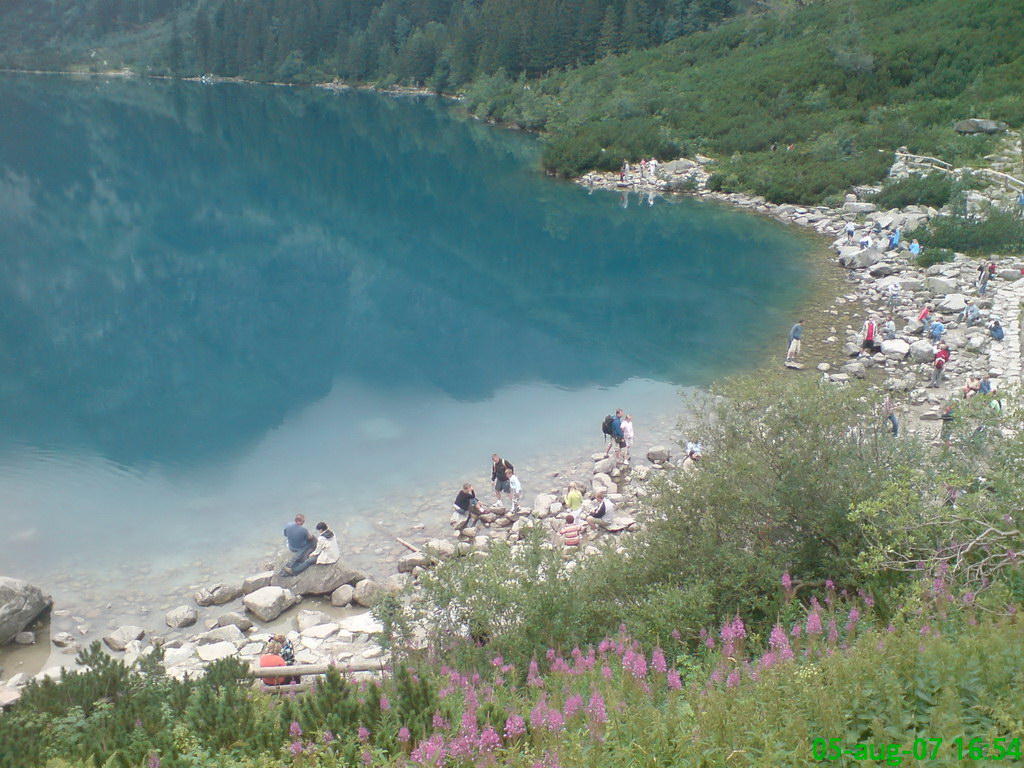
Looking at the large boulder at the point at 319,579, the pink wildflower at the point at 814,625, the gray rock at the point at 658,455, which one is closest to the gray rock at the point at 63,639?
the large boulder at the point at 319,579

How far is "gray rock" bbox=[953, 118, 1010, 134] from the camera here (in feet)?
154

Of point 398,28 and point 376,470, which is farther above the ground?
point 398,28

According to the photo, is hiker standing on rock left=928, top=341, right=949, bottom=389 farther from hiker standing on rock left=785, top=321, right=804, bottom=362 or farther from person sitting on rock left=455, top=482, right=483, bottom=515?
person sitting on rock left=455, top=482, right=483, bottom=515

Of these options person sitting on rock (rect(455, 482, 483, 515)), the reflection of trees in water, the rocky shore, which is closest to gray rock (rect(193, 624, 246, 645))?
the rocky shore

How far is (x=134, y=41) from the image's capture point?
148 m

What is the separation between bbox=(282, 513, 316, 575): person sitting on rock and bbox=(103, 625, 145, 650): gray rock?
2649 millimetres

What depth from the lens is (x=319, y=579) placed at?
15.5 meters

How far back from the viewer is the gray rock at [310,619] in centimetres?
1443

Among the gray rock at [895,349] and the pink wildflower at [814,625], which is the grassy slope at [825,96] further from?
the pink wildflower at [814,625]

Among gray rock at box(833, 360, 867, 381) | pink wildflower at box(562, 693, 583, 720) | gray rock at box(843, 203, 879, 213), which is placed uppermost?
gray rock at box(843, 203, 879, 213)

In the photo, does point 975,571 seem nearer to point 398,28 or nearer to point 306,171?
point 306,171

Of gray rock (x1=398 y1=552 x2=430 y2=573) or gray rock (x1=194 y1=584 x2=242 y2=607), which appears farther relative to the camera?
gray rock (x1=398 y1=552 x2=430 y2=573)

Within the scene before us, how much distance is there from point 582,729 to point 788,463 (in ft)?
16.9

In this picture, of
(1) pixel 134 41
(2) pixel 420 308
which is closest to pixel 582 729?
(2) pixel 420 308
